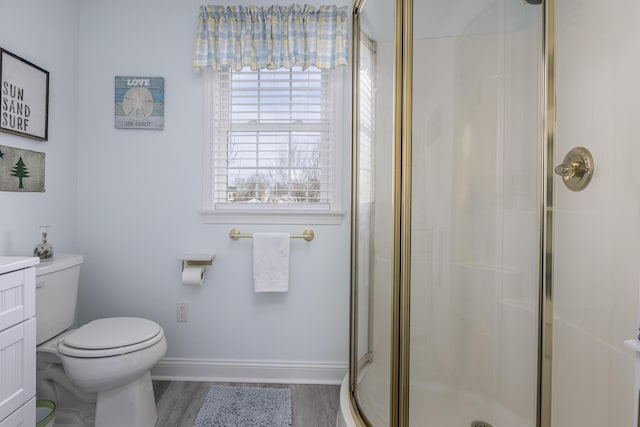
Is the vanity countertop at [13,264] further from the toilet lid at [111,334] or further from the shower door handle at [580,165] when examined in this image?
the shower door handle at [580,165]

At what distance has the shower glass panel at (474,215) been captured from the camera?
1.19m

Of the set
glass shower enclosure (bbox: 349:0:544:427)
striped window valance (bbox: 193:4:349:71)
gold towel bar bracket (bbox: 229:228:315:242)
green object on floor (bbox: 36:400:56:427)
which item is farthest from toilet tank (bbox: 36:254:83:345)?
glass shower enclosure (bbox: 349:0:544:427)

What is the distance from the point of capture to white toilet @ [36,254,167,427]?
1.51 m

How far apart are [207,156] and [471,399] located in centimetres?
175

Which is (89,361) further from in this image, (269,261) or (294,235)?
(294,235)

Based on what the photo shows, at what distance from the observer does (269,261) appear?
6.71 feet

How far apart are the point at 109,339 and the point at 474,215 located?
5.16 feet

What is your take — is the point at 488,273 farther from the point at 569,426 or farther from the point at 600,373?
the point at 569,426

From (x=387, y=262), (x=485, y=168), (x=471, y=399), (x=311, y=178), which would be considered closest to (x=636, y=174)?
(x=485, y=168)

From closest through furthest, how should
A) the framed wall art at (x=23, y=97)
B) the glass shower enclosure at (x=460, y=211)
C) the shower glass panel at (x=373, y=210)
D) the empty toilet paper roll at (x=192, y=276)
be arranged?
1. the glass shower enclosure at (x=460, y=211)
2. the shower glass panel at (x=373, y=210)
3. the framed wall art at (x=23, y=97)
4. the empty toilet paper roll at (x=192, y=276)

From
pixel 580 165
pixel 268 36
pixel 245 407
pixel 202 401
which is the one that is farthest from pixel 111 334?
pixel 580 165

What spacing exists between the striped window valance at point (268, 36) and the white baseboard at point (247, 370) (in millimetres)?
1685

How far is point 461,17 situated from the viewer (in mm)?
1230

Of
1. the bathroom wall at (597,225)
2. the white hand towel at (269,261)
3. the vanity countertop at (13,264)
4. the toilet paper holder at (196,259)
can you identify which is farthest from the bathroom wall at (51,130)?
the bathroom wall at (597,225)
